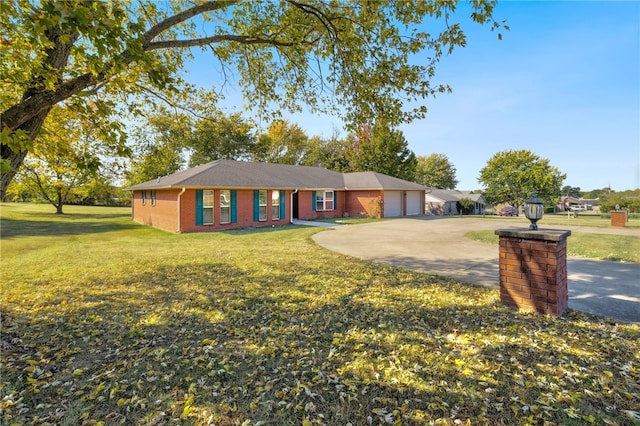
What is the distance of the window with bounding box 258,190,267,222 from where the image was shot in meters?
17.2

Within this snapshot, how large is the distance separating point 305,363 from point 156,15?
677 centimetres

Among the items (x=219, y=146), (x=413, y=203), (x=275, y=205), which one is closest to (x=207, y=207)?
(x=275, y=205)

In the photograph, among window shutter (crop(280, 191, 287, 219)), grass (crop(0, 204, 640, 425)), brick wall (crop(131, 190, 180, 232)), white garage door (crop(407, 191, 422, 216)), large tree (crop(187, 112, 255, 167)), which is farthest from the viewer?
large tree (crop(187, 112, 255, 167))

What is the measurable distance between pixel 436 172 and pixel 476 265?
52.3 meters

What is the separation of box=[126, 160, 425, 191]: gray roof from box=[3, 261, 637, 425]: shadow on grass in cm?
1111

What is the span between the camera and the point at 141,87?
5.62 m

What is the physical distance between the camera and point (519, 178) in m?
44.1

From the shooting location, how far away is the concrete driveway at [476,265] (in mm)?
4527

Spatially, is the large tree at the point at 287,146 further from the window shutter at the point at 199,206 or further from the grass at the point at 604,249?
the grass at the point at 604,249

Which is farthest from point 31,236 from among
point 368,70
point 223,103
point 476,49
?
point 476,49

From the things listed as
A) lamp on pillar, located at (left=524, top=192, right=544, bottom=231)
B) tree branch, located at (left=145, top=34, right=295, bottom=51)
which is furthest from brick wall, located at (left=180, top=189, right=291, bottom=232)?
lamp on pillar, located at (left=524, top=192, right=544, bottom=231)

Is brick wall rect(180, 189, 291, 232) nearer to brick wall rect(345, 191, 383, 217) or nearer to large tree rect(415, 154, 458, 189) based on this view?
brick wall rect(345, 191, 383, 217)

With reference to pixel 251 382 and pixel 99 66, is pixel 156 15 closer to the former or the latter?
pixel 99 66

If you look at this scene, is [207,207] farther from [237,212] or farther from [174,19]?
[174,19]
